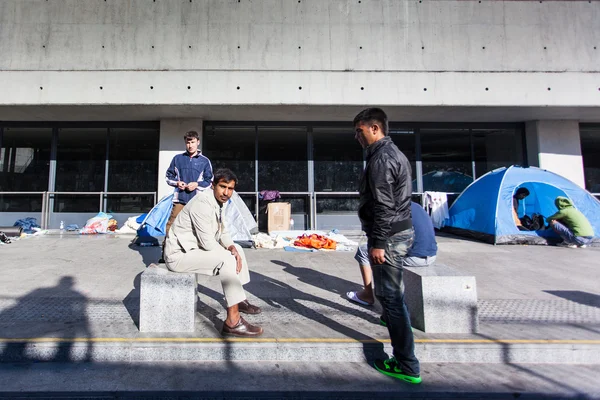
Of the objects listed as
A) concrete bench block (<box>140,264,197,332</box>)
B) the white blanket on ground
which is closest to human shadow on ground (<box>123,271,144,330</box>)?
concrete bench block (<box>140,264,197,332</box>)

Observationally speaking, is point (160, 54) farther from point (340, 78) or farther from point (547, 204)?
point (547, 204)

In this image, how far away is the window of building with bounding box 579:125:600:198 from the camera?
10.9 metres

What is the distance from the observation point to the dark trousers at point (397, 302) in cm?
245

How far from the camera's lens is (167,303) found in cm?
302

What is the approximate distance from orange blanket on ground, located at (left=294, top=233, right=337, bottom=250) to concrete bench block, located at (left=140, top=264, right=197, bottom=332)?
4.57 m

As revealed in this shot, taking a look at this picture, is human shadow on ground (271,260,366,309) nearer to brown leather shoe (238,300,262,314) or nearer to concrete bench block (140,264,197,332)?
brown leather shoe (238,300,262,314)

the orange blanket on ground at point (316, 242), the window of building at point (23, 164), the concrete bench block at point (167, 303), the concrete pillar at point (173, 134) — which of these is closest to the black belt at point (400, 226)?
the concrete bench block at point (167, 303)

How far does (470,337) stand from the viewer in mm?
2996

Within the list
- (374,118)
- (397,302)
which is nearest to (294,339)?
(397,302)

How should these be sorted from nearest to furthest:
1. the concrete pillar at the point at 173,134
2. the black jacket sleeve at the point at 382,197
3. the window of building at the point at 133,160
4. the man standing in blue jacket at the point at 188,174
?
the black jacket sleeve at the point at 382,197, the man standing in blue jacket at the point at 188,174, the concrete pillar at the point at 173,134, the window of building at the point at 133,160

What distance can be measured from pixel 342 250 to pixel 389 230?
5.05 m

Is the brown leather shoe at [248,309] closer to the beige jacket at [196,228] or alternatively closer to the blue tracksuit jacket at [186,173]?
the beige jacket at [196,228]

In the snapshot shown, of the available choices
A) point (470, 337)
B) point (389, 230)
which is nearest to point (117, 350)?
point (389, 230)

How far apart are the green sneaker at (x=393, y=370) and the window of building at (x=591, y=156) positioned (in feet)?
39.8
